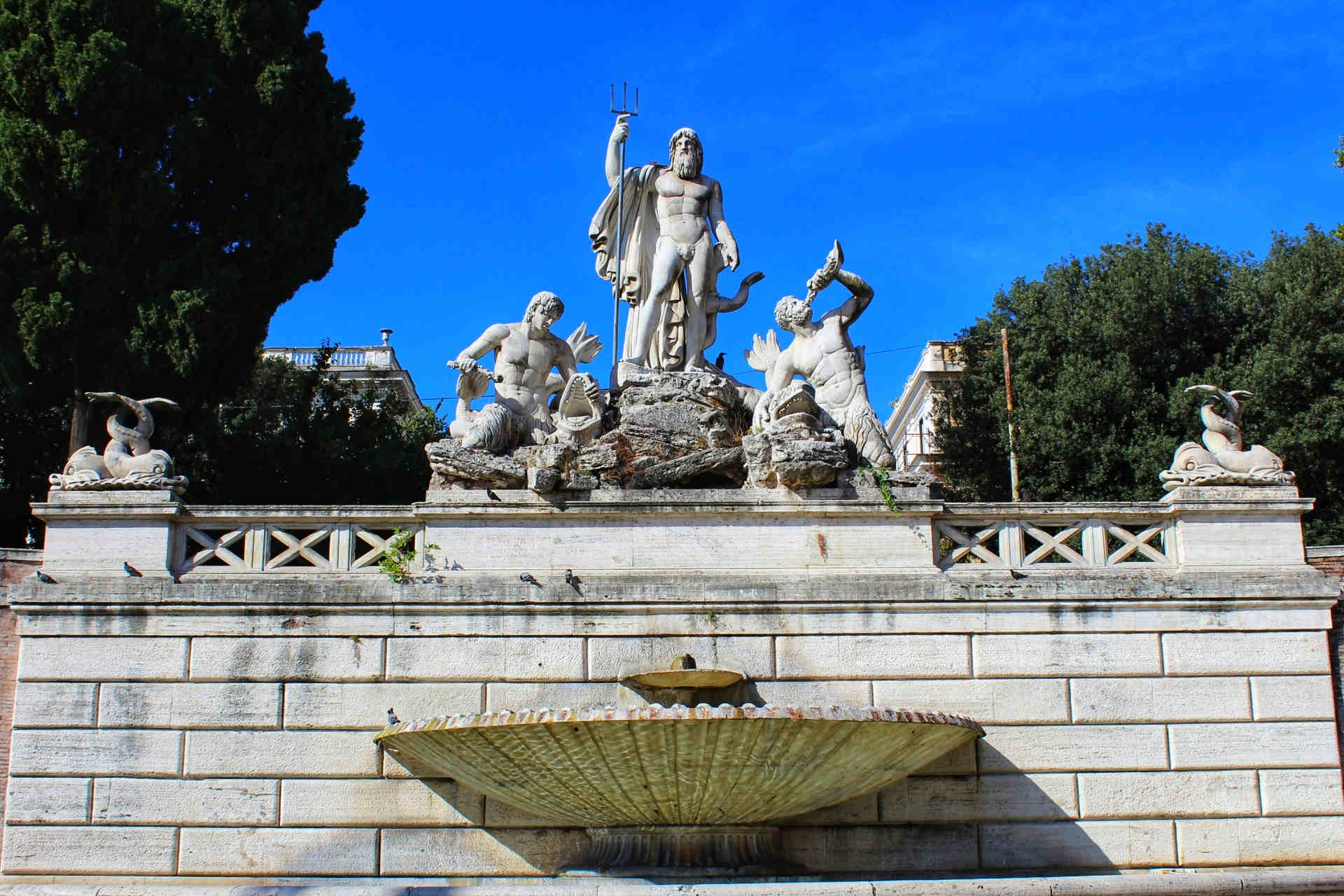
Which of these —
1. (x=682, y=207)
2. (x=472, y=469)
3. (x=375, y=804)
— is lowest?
(x=375, y=804)

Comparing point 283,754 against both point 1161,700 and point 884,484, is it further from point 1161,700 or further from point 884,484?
point 1161,700

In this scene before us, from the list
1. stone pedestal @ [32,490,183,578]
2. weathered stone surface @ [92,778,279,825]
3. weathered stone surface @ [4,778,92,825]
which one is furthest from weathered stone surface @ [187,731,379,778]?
stone pedestal @ [32,490,183,578]

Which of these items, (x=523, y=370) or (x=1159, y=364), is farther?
(x=1159, y=364)

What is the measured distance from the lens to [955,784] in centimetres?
1480

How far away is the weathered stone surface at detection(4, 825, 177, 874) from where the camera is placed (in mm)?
14461

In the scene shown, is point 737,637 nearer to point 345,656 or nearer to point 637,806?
point 637,806

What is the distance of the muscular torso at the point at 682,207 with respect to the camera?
18719 mm

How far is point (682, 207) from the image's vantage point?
61.6 ft

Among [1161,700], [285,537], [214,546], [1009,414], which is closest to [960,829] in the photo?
[1161,700]

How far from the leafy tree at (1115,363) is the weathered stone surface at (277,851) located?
16396 millimetres

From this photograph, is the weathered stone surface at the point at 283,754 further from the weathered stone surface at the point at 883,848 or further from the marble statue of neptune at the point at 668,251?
the marble statue of neptune at the point at 668,251

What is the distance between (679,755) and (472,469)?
4255 mm

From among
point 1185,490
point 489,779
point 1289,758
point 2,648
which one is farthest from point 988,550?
point 2,648

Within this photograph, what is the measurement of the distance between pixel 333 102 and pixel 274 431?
23.0ft
